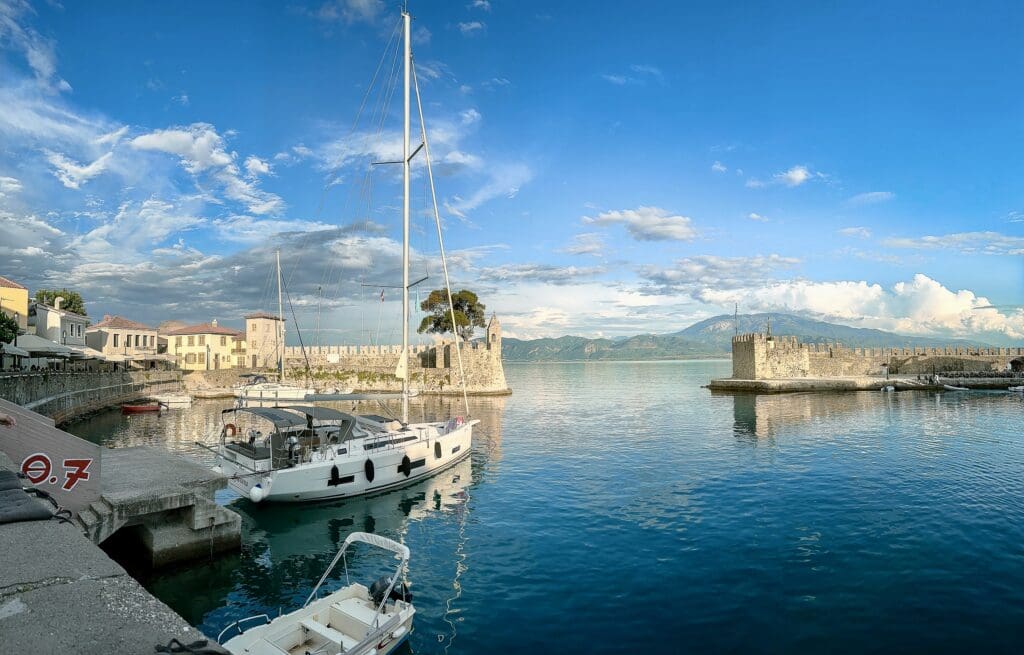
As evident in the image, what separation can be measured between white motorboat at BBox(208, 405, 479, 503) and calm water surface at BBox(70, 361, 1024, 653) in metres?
0.57

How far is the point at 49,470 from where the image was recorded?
743 centimetres

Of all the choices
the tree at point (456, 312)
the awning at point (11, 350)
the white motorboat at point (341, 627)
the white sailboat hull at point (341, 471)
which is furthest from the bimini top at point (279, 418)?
the tree at point (456, 312)

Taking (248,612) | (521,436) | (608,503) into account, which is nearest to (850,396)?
(521,436)

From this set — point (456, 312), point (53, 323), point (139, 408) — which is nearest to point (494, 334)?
point (456, 312)

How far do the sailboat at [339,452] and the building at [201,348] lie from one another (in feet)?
202

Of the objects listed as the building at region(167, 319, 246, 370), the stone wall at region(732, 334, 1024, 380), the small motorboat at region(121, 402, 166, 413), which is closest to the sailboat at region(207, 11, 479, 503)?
the small motorboat at region(121, 402, 166, 413)

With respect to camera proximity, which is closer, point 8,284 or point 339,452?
point 339,452

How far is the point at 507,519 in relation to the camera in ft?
46.2

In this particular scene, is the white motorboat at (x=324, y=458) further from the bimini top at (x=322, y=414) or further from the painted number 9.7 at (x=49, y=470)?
the painted number 9.7 at (x=49, y=470)

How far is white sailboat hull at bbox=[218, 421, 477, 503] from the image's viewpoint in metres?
15.0

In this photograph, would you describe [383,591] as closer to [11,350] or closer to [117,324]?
[11,350]

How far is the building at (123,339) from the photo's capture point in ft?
A: 215

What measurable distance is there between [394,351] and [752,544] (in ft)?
173

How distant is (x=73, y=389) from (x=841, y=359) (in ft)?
224
